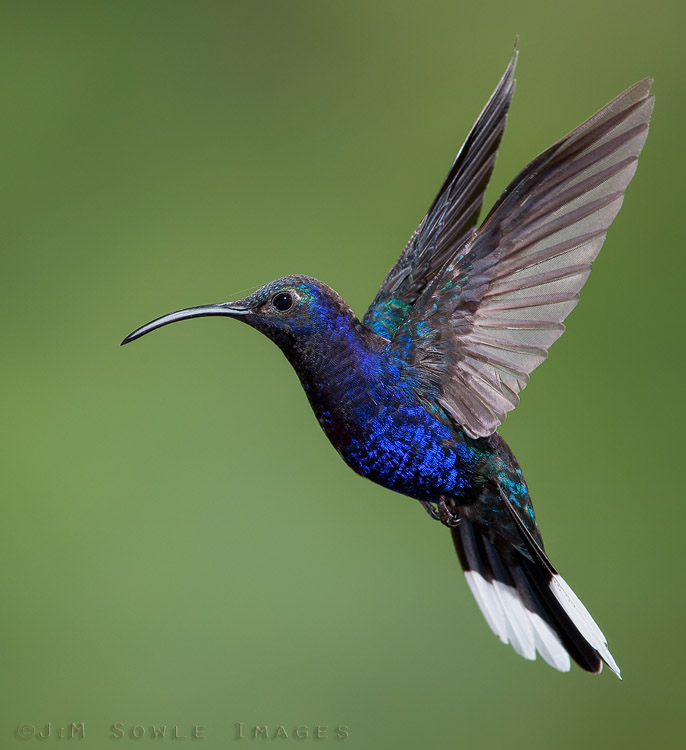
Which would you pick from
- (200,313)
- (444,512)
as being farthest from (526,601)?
(200,313)

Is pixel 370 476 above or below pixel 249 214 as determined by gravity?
below

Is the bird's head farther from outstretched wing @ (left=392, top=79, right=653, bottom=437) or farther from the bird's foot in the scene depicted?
the bird's foot

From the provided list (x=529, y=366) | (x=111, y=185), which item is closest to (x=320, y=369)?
(x=529, y=366)

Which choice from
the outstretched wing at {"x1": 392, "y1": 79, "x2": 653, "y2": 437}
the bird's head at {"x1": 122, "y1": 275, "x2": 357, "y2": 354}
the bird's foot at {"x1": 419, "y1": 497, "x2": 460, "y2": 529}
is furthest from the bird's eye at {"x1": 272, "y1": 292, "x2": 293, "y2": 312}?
the bird's foot at {"x1": 419, "y1": 497, "x2": 460, "y2": 529}

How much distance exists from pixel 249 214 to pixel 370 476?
1389 millimetres

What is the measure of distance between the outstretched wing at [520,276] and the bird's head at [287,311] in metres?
0.10

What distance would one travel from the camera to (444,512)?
0.84 metres

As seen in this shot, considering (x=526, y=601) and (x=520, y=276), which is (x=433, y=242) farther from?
(x=526, y=601)

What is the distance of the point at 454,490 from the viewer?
0.82 meters

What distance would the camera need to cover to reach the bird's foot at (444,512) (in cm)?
84

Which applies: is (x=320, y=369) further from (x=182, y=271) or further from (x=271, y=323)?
(x=182, y=271)

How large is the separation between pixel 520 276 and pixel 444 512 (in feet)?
0.72

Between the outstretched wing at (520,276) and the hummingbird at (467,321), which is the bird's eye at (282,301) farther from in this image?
the outstretched wing at (520,276)

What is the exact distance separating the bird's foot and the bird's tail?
0.11ft
